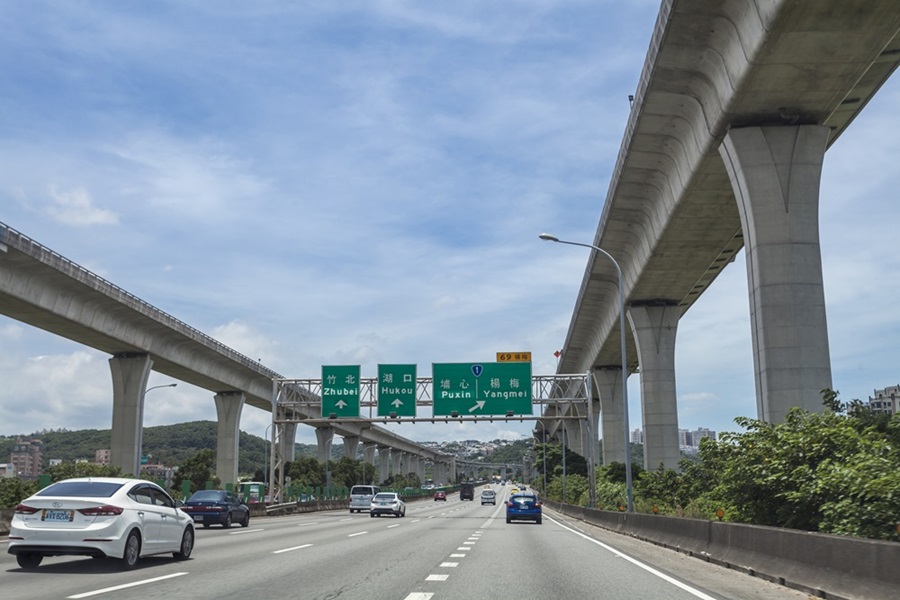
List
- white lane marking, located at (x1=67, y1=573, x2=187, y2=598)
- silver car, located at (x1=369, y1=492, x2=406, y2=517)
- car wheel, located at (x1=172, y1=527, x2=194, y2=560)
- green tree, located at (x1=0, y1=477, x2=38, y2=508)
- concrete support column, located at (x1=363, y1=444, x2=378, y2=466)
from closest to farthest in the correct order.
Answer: white lane marking, located at (x1=67, y1=573, x2=187, y2=598) → car wheel, located at (x1=172, y1=527, x2=194, y2=560) → green tree, located at (x1=0, y1=477, x2=38, y2=508) → silver car, located at (x1=369, y1=492, x2=406, y2=517) → concrete support column, located at (x1=363, y1=444, x2=378, y2=466)

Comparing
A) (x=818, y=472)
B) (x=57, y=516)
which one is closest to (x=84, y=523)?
(x=57, y=516)

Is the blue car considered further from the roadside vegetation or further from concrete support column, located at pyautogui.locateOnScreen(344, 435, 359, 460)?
concrete support column, located at pyautogui.locateOnScreen(344, 435, 359, 460)

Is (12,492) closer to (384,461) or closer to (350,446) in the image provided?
(350,446)

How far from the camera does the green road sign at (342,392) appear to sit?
165 ft

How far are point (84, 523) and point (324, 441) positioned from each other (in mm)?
104462

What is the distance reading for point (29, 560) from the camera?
13594mm

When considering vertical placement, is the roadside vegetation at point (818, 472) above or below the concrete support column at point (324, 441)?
below

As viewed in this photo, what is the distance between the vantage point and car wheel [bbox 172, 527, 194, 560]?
1541 cm

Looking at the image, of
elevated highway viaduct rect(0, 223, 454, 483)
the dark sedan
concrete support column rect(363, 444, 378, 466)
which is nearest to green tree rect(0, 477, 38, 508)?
the dark sedan

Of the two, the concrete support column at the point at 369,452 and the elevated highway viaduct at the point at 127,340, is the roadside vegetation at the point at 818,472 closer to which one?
the elevated highway viaduct at the point at 127,340

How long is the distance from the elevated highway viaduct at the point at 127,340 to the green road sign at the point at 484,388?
7.90 meters

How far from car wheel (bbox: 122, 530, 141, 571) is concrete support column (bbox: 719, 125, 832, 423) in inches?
666

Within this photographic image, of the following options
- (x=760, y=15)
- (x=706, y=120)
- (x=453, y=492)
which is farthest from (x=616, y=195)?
(x=453, y=492)

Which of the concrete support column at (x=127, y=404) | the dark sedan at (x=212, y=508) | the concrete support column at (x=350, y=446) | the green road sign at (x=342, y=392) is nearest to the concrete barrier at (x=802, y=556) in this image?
the dark sedan at (x=212, y=508)
